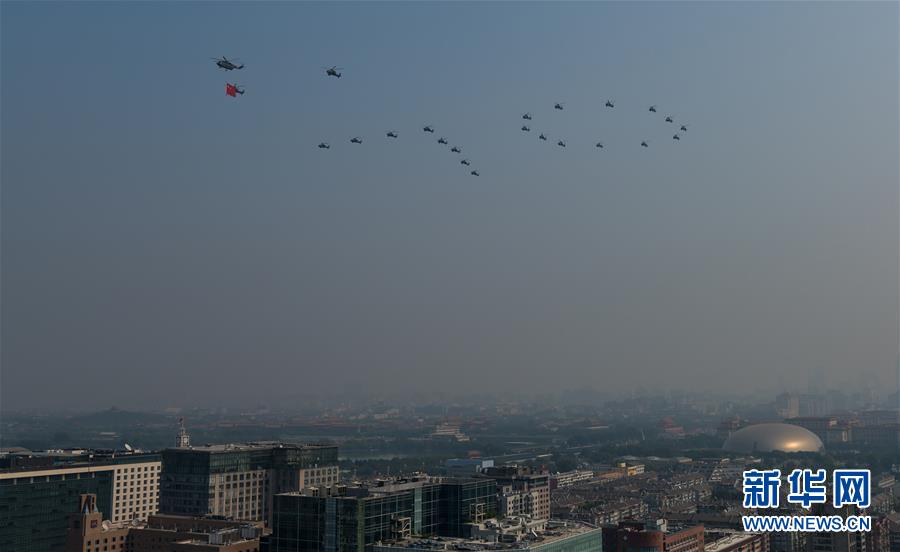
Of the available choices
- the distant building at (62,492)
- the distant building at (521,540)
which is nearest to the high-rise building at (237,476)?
the distant building at (62,492)

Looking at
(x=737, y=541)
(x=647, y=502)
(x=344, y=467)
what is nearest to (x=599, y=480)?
(x=647, y=502)

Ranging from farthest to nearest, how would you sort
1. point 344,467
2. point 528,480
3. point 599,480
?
point 344,467, point 599,480, point 528,480

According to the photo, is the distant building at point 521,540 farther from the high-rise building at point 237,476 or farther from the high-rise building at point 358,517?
the high-rise building at point 237,476

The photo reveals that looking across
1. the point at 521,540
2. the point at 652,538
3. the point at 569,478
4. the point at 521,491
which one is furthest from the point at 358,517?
the point at 569,478

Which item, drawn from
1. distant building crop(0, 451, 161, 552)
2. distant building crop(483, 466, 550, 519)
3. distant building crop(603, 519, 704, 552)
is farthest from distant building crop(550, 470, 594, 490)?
distant building crop(603, 519, 704, 552)

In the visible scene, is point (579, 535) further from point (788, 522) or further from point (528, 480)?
point (528, 480)

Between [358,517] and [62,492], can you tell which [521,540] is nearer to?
[358,517]
